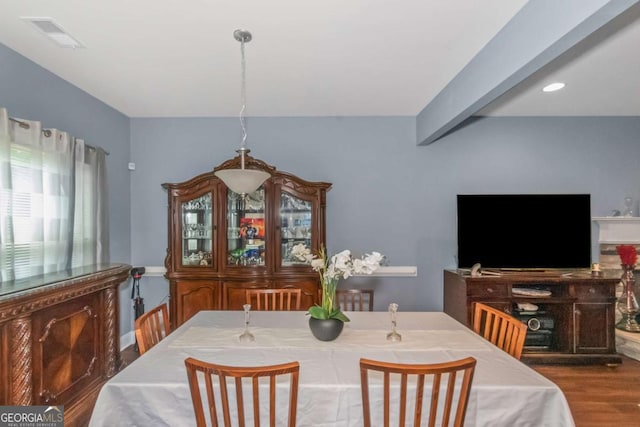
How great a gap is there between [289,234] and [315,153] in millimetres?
972

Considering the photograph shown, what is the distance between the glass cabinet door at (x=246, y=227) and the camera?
346 cm

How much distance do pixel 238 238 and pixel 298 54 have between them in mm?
1897

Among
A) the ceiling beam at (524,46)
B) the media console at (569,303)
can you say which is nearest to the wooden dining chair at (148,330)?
the ceiling beam at (524,46)

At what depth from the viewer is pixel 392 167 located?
12.5 ft

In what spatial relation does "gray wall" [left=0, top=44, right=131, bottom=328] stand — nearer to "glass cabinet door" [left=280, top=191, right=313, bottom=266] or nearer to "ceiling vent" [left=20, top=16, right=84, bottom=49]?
"ceiling vent" [left=20, top=16, right=84, bottom=49]

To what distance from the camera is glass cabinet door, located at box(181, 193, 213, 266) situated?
11.4 feet

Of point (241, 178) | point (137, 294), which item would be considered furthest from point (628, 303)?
point (137, 294)

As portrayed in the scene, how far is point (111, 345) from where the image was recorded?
8.96 feet

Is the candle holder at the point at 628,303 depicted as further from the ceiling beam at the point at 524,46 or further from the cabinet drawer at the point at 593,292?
the ceiling beam at the point at 524,46

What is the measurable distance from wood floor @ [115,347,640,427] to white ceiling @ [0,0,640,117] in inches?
99.1

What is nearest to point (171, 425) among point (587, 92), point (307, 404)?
point (307, 404)

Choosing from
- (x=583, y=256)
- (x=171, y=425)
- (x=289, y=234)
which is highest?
(x=289, y=234)

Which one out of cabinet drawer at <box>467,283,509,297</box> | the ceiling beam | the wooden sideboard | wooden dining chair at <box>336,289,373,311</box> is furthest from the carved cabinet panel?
cabinet drawer at <box>467,283,509,297</box>

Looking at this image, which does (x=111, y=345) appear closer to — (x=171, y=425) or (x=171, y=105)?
(x=171, y=425)
